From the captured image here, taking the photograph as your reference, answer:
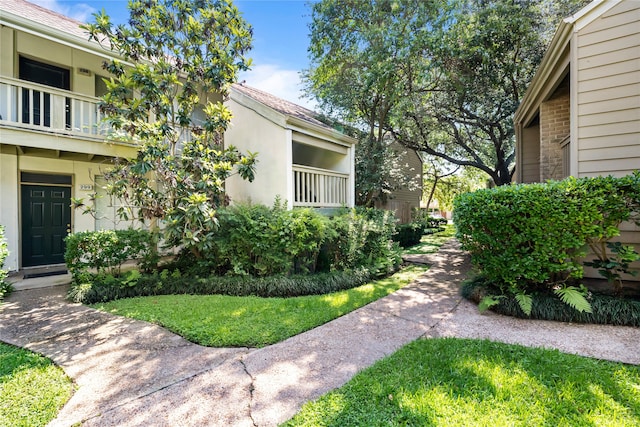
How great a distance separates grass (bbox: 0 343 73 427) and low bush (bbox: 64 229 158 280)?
2832mm

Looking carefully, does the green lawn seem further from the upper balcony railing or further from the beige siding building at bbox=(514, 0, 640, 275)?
the beige siding building at bbox=(514, 0, 640, 275)

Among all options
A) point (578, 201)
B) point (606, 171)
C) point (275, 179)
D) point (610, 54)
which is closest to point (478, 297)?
point (578, 201)

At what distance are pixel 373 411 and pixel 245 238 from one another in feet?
14.4

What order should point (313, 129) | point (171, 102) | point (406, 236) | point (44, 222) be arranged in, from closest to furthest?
point (171, 102) → point (44, 222) → point (313, 129) → point (406, 236)

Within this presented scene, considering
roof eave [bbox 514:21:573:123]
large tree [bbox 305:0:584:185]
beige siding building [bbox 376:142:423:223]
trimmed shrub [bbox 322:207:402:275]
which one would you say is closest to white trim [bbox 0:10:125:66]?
large tree [bbox 305:0:584:185]

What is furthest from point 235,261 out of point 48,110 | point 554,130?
point 554,130

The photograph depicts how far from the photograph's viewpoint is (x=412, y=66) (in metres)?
9.78

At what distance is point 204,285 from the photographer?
19.8 feet

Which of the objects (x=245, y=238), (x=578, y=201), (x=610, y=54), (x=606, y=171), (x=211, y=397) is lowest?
(x=211, y=397)

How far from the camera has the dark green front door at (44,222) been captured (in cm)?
752

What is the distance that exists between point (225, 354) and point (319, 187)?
5877mm

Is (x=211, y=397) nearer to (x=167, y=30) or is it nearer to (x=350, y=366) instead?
(x=350, y=366)

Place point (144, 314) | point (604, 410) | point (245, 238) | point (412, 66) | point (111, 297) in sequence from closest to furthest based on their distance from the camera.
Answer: point (604, 410) → point (144, 314) → point (111, 297) → point (245, 238) → point (412, 66)

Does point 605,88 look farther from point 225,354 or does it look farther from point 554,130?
point 225,354
